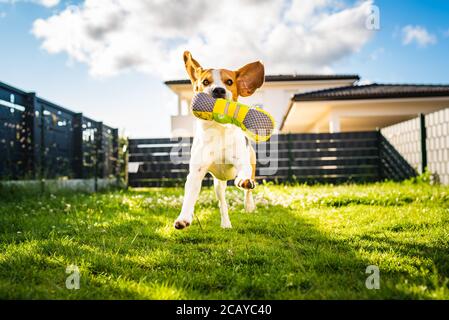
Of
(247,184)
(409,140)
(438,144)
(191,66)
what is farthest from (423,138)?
(247,184)

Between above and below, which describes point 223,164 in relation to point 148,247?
above

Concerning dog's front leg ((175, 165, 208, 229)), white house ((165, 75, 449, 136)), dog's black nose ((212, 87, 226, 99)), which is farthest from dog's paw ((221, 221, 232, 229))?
white house ((165, 75, 449, 136))

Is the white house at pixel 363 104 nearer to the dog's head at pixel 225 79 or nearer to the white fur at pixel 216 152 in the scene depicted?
the dog's head at pixel 225 79

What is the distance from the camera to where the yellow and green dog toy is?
123 inches

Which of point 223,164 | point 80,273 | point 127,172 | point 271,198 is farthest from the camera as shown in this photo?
point 127,172

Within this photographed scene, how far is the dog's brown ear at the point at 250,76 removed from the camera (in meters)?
3.58

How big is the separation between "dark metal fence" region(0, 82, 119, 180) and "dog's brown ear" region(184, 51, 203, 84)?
5.10 m

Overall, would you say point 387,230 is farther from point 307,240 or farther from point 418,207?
point 418,207

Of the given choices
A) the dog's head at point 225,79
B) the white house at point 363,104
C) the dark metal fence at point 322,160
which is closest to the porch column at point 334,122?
the white house at point 363,104

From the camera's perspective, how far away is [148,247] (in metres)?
3.22

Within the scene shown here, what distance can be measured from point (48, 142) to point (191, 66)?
6.66 m

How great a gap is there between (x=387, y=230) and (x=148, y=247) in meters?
2.25
